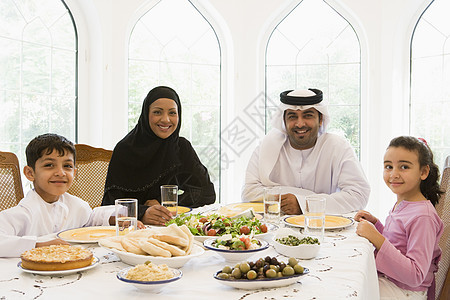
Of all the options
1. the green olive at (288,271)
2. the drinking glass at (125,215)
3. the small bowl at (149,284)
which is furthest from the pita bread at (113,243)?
the green olive at (288,271)

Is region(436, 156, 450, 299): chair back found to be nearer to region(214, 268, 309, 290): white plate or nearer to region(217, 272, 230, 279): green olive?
region(214, 268, 309, 290): white plate

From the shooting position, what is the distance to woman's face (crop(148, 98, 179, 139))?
9.27 ft

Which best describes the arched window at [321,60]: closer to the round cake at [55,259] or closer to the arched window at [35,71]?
the arched window at [35,71]

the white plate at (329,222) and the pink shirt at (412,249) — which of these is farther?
the white plate at (329,222)

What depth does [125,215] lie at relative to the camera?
5.08 ft

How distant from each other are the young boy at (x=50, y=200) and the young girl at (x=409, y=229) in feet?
3.98

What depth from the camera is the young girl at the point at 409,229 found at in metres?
1.79

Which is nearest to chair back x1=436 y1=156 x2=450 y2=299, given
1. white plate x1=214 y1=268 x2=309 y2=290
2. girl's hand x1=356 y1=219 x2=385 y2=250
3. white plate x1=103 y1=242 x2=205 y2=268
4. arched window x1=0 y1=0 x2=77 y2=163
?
girl's hand x1=356 y1=219 x2=385 y2=250

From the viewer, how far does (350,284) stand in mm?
1211

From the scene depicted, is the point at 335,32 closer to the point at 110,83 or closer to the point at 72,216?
the point at 110,83

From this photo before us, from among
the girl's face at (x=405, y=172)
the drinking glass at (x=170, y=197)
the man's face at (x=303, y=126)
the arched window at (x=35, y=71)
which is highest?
the arched window at (x=35, y=71)

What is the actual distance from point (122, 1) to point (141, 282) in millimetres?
3733

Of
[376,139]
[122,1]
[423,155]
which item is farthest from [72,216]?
[376,139]

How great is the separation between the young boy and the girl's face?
1304mm
